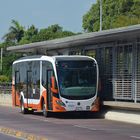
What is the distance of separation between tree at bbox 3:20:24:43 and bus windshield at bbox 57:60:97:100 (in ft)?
→ 278

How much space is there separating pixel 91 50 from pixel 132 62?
15.6 ft

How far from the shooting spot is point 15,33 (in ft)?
382

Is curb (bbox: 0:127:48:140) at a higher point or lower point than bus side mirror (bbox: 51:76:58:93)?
lower

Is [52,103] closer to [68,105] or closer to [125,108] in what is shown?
[68,105]

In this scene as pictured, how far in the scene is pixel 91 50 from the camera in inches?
1307

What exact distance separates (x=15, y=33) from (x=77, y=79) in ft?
286

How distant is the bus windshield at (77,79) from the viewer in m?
29.6

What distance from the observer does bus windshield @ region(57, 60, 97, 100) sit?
29.6 m

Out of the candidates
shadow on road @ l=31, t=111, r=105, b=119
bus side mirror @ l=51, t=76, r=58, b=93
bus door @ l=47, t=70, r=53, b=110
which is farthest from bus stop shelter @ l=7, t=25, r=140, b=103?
bus side mirror @ l=51, t=76, r=58, b=93

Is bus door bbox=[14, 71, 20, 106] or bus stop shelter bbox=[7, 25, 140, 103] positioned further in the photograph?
bus door bbox=[14, 71, 20, 106]

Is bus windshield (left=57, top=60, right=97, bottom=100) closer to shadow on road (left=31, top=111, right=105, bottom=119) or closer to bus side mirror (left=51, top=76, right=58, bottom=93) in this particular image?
bus side mirror (left=51, top=76, right=58, bottom=93)

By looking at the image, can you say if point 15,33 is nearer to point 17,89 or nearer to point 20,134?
point 17,89

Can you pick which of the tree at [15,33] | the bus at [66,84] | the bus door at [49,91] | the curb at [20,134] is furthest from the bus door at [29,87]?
the tree at [15,33]

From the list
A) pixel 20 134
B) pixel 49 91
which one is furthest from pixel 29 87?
pixel 20 134
